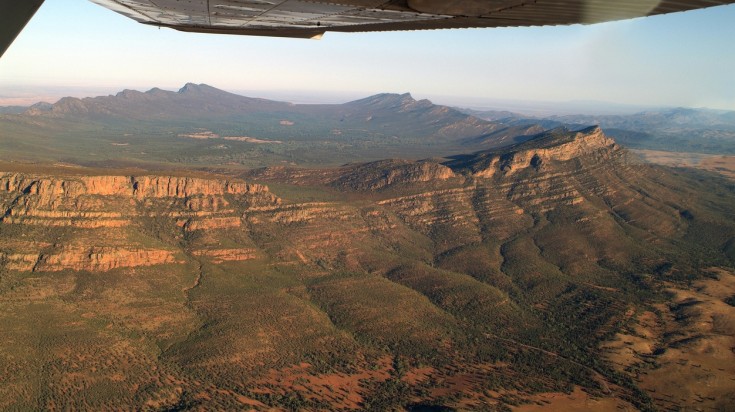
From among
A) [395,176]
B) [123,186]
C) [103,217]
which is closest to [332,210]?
[395,176]

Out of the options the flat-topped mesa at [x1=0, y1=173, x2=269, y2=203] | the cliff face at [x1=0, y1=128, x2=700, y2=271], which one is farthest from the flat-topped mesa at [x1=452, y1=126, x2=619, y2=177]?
the flat-topped mesa at [x1=0, y1=173, x2=269, y2=203]

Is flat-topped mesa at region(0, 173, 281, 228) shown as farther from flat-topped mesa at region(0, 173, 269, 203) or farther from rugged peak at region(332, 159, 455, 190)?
rugged peak at region(332, 159, 455, 190)

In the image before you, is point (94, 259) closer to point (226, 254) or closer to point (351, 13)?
point (226, 254)

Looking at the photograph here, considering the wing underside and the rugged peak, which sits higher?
the wing underside

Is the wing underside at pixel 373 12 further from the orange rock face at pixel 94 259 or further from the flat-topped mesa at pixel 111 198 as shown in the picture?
the flat-topped mesa at pixel 111 198

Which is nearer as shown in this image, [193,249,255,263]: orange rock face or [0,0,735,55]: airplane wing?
[0,0,735,55]: airplane wing

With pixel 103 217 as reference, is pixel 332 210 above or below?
below

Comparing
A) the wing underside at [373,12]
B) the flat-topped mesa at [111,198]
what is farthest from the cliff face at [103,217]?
the wing underside at [373,12]
